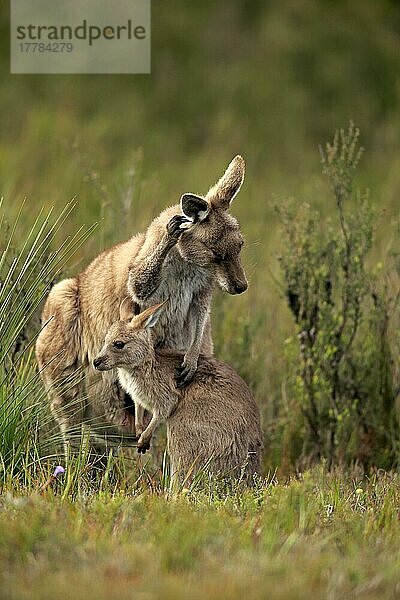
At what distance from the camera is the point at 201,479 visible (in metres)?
5.98

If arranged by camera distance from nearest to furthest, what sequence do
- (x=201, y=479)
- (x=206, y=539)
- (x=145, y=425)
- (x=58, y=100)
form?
(x=206, y=539)
(x=201, y=479)
(x=145, y=425)
(x=58, y=100)

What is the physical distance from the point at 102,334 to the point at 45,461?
839 millimetres

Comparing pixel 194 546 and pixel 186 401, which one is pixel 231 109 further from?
pixel 194 546

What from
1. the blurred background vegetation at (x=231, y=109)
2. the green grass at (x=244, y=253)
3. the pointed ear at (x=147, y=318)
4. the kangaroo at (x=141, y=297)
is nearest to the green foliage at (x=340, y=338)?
the green grass at (x=244, y=253)

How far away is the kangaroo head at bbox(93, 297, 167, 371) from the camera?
20.9 feet

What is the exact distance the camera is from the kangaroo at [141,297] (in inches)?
242

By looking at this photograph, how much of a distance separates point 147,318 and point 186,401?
19.5 inches

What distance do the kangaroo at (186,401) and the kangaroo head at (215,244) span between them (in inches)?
14.1

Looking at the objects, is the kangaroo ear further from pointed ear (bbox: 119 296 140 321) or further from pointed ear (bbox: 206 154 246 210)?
Answer: pointed ear (bbox: 119 296 140 321)

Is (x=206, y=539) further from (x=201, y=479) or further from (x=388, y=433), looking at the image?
(x=388, y=433)

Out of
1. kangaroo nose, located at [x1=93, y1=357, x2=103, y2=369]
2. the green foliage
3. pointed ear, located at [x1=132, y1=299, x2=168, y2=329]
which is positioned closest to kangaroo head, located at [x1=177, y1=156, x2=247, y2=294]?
pointed ear, located at [x1=132, y1=299, x2=168, y2=329]

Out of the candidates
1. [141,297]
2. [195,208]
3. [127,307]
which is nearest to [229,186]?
[195,208]

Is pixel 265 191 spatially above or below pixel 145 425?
above

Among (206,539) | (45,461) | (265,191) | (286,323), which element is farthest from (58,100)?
(206,539)
